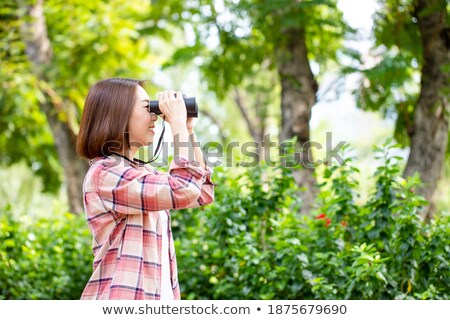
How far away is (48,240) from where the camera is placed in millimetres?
4820

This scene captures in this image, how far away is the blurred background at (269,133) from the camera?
358 centimetres

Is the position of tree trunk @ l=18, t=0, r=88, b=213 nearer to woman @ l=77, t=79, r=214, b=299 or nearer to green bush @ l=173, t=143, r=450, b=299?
green bush @ l=173, t=143, r=450, b=299

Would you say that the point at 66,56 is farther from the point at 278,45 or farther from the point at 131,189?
the point at 131,189

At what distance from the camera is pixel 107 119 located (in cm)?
218

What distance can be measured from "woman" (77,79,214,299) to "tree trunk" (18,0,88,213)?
5.42 m

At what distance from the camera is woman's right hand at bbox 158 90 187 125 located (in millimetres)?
2115

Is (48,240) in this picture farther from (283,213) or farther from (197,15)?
(197,15)

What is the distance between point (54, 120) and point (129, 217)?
578 centimetres

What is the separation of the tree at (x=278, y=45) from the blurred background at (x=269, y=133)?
0.6 inches

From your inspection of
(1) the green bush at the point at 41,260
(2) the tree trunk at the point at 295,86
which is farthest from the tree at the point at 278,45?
(1) the green bush at the point at 41,260

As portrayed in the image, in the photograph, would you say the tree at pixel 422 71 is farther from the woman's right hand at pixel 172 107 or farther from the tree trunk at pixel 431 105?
the woman's right hand at pixel 172 107

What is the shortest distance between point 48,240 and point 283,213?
6.31 ft
